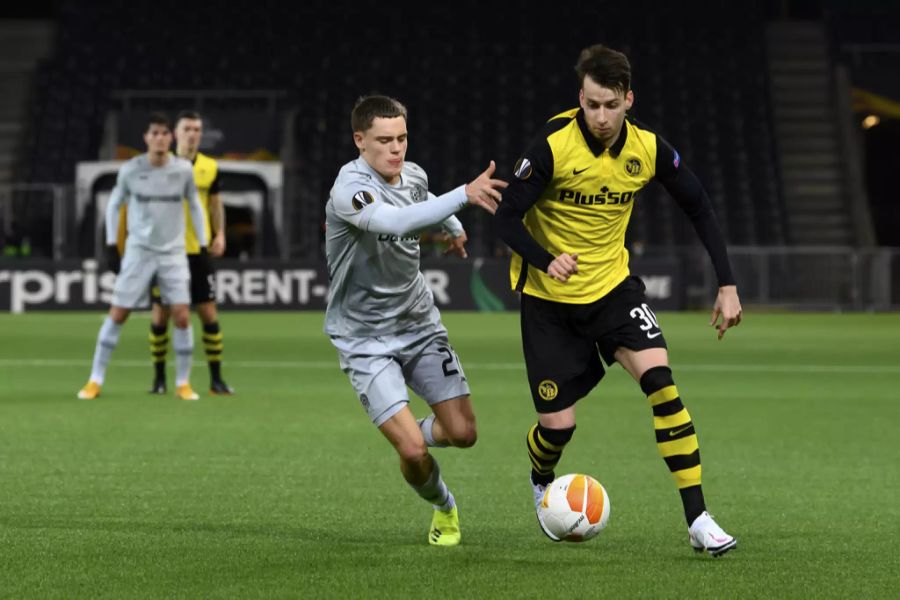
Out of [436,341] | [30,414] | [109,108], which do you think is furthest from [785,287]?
[436,341]

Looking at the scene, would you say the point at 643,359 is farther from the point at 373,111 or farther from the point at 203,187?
the point at 203,187

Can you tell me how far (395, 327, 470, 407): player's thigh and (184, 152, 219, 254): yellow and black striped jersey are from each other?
642 centimetres

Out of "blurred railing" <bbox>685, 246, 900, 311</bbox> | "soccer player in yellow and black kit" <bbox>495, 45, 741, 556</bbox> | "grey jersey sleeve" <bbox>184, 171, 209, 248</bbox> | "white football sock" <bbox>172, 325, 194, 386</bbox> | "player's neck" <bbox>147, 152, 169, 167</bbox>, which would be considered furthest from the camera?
"blurred railing" <bbox>685, 246, 900, 311</bbox>

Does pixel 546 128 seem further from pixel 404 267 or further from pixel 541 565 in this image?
pixel 541 565

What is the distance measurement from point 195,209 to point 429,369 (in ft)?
20.5

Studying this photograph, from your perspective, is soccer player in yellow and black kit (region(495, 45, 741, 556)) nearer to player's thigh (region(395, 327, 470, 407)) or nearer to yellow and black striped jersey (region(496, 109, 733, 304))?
yellow and black striped jersey (region(496, 109, 733, 304))

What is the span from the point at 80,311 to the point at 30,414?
15.3 metres

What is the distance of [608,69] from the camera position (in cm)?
590

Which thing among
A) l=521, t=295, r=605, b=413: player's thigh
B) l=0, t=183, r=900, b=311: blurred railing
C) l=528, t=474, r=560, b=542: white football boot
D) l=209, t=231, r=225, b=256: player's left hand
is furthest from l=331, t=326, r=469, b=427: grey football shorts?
l=0, t=183, r=900, b=311: blurred railing

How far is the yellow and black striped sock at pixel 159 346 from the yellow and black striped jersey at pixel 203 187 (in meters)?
0.71

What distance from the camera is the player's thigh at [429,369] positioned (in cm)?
645

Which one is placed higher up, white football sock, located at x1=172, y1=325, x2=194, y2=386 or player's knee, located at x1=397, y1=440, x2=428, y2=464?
white football sock, located at x1=172, y1=325, x2=194, y2=386

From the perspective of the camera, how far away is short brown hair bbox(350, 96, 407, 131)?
20.0 ft

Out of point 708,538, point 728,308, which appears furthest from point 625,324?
point 708,538
